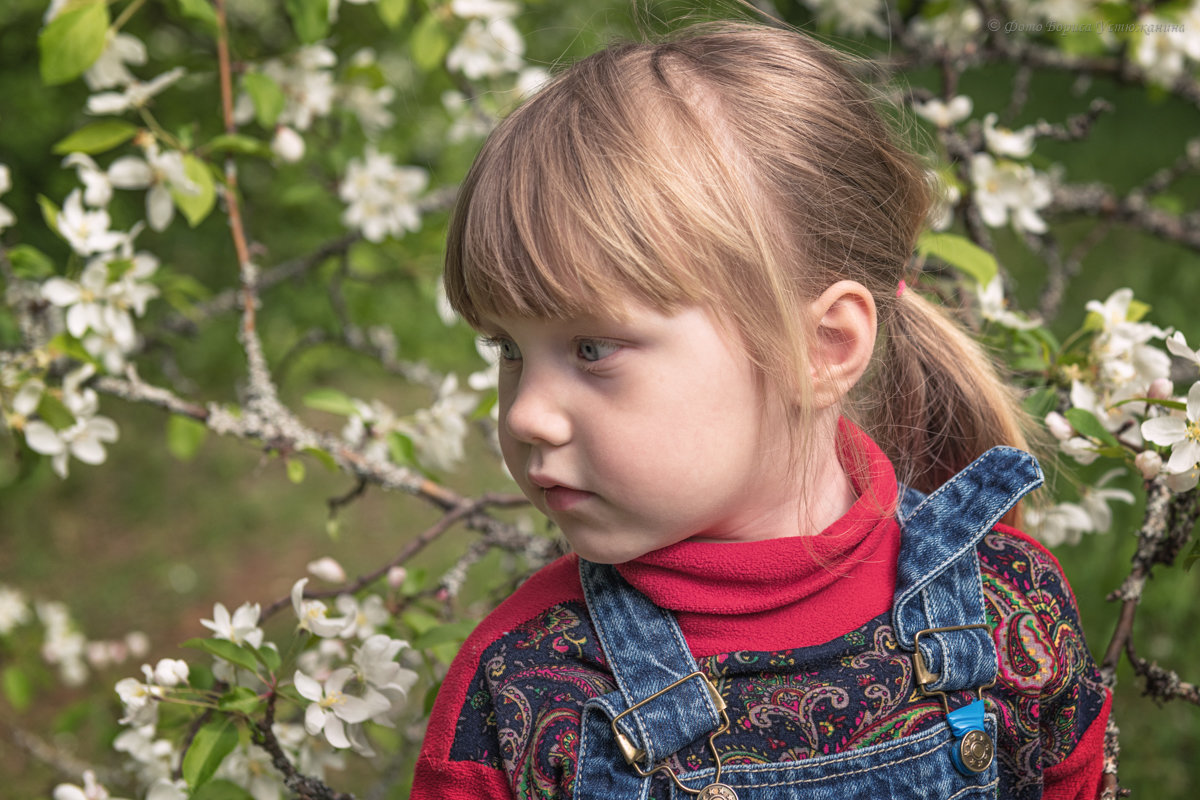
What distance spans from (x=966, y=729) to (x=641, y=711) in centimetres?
39

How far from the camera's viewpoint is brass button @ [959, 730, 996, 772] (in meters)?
1.21

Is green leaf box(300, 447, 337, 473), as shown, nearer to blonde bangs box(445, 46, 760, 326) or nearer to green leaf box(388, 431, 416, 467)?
green leaf box(388, 431, 416, 467)

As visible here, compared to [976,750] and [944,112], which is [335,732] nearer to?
[976,750]

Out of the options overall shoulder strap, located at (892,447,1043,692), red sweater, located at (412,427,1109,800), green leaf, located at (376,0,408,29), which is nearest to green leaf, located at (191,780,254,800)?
red sweater, located at (412,427,1109,800)

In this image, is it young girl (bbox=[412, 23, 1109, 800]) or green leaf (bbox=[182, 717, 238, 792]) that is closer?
young girl (bbox=[412, 23, 1109, 800])

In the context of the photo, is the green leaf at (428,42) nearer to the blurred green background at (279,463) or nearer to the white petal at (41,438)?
the blurred green background at (279,463)

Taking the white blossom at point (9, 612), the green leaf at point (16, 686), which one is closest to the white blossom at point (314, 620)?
the green leaf at point (16, 686)

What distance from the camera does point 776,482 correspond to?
4.15 ft

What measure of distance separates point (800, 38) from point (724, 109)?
25 cm

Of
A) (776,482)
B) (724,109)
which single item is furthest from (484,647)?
(724,109)

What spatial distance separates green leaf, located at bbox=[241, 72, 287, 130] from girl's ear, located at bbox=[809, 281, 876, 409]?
131 centimetres

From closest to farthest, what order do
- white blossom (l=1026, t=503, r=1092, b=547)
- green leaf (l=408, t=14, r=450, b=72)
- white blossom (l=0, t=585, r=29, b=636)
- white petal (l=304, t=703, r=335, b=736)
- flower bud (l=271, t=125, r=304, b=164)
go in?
white petal (l=304, t=703, r=335, b=736) → white blossom (l=1026, t=503, r=1092, b=547) → flower bud (l=271, t=125, r=304, b=164) → green leaf (l=408, t=14, r=450, b=72) → white blossom (l=0, t=585, r=29, b=636)

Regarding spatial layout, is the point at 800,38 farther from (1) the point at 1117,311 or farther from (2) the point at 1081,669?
(2) the point at 1081,669

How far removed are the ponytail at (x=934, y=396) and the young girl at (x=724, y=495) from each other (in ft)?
0.51
